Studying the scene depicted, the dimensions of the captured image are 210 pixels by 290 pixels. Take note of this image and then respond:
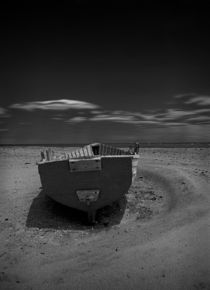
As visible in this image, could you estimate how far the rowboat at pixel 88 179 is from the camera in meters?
5.48

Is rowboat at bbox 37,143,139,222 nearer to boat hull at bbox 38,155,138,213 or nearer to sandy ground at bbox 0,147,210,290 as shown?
boat hull at bbox 38,155,138,213

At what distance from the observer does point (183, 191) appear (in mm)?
7691

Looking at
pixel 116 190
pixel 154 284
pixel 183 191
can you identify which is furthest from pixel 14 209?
pixel 183 191

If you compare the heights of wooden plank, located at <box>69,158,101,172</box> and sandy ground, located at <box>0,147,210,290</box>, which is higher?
wooden plank, located at <box>69,158,101,172</box>

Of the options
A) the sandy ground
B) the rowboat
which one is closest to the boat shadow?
the sandy ground

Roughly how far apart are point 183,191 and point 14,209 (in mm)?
5405

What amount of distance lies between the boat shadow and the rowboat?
41cm

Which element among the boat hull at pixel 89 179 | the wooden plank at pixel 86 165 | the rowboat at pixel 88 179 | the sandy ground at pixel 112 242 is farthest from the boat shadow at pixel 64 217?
the wooden plank at pixel 86 165

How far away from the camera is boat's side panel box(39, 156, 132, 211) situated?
554cm

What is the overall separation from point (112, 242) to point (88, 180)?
4.86 feet

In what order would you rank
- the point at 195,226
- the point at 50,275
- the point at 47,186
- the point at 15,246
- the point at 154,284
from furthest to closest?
the point at 47,186 → the point at 195,226 → the point at 15,246 → the point at 50,275 → the point at 154,284

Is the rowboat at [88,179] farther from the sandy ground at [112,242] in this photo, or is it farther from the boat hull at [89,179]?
the sandy ground at [112,242]

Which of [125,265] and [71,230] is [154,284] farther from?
[71,230]

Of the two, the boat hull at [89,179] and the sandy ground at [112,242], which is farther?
the boat hull at [89,179]
